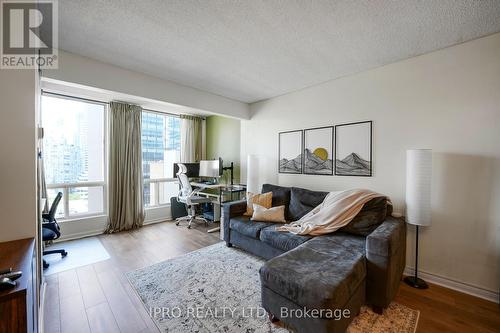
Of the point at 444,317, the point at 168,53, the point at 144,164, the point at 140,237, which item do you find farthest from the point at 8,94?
the point at 444,317

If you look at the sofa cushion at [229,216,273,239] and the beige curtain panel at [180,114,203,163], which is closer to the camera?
the sofa cushion at [229,216,273,239]

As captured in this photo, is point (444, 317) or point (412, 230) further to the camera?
point (412, 230)

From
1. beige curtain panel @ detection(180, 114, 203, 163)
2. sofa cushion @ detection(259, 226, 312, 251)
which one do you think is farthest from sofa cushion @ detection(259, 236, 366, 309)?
beige curtain panel @ detection(180, 114, 203, 163)

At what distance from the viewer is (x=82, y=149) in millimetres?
3748

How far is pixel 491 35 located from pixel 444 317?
2701 mm

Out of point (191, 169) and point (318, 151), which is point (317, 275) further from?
point (191, 169)

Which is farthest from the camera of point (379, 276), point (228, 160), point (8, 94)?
point (228, 160)

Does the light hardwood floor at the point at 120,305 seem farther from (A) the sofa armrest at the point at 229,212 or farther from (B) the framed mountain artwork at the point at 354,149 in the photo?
(B) the framed mountain artwork at the point at 354,149

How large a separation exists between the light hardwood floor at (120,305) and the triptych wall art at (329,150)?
146cm

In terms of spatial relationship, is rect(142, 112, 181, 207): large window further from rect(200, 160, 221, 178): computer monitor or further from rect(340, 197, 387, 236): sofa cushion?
rect(340, 197, 387, 236): sofa cushion

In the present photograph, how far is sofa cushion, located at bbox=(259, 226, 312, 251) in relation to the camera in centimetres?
233

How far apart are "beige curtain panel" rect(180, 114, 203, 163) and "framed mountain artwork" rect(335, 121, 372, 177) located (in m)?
3.41

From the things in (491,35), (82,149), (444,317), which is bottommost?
(444,317)

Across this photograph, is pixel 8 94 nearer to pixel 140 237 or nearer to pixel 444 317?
pixel 140 237
